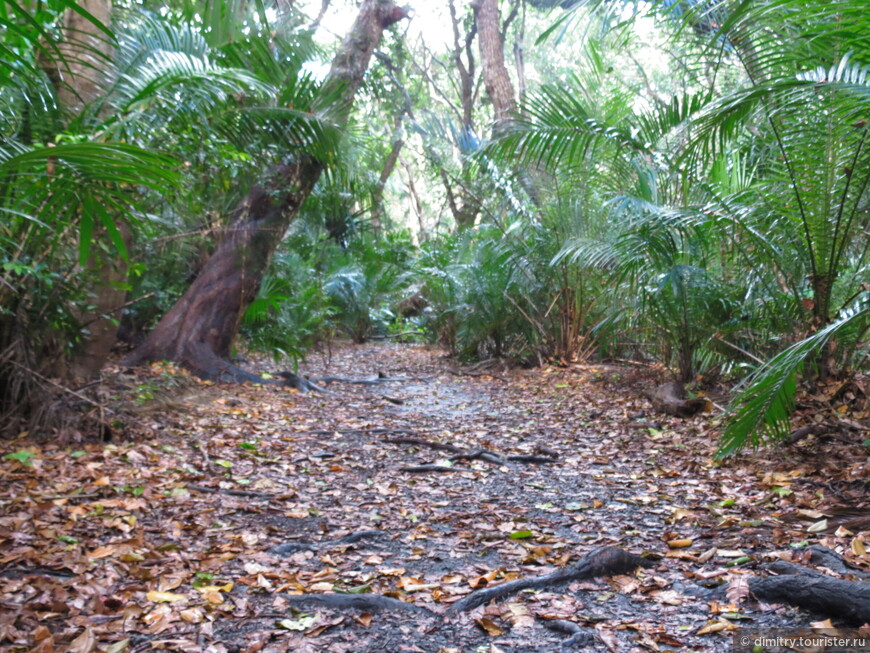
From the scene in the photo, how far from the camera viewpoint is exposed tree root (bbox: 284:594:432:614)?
2430mm

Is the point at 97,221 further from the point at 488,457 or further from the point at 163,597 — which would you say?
the point at 488,457

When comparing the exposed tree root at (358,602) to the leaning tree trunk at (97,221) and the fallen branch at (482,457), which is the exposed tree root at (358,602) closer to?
the fallen branch at (482,457)

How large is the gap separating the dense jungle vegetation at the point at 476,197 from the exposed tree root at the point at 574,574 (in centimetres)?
90

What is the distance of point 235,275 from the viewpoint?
766cm

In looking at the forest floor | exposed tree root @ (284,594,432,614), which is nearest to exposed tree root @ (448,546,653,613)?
the forest floor

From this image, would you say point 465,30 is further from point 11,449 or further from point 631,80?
point 11,449

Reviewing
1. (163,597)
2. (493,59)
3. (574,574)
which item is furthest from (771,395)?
(493,59)

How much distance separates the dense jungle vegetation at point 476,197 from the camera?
3.23 metres

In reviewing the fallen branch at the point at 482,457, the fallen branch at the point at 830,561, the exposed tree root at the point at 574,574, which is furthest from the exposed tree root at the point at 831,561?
the fallen branch at the point at 482,457

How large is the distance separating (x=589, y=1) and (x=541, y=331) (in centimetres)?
478

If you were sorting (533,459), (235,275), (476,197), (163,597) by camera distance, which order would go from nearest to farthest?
(163,597) → (533,459) → (235,275) → (476,197)

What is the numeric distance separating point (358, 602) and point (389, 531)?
853 millimetres

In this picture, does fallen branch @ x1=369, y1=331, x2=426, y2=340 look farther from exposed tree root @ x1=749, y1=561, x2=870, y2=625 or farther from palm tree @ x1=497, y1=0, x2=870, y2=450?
exposed tree root @ x1=749, y1=561, x2=870, y2=625

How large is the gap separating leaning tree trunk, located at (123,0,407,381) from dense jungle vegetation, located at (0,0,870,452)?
1.3 inches
